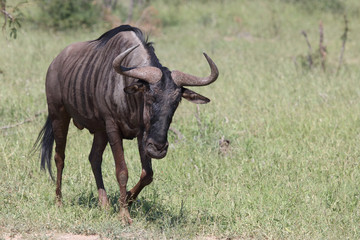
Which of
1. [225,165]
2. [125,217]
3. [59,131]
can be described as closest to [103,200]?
[125,217]

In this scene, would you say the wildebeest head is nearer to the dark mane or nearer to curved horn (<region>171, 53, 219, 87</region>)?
curved horn (<region>171, 53, 219, 87</region>)

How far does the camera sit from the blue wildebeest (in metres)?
4.53

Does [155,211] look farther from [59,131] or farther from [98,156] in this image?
[59,131]

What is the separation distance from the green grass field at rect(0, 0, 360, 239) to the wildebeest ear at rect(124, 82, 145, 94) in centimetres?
113

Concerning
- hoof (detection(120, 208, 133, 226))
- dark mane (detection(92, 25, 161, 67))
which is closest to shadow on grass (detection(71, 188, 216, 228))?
hoof (detection(120, 208, 133, 226))

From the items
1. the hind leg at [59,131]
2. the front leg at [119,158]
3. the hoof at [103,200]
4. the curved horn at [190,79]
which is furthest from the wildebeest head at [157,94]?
the hind leg at [59,131]

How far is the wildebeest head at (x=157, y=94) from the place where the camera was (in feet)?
14.6

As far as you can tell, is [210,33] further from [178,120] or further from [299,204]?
[299,204]

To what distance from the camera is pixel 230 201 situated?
545 centimetres

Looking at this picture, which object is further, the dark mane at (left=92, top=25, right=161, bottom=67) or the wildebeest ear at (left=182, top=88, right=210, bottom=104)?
the dark mane at (left=92, top=25, right=161, bottom=67)

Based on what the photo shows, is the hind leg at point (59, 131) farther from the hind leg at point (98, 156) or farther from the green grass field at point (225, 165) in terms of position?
the hind leg at point (98, 156)

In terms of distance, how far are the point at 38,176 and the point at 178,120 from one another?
8.42 ft

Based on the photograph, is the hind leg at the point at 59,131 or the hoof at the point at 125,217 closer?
the hoof at the point at 125,217

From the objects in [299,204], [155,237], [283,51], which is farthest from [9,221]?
[283,51]
